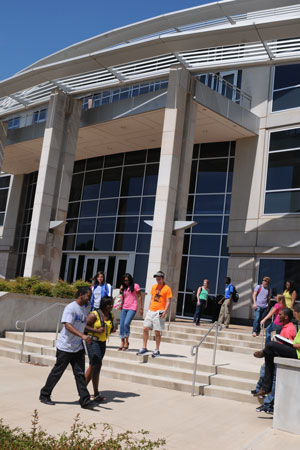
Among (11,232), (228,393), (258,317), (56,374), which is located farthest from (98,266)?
(56,374)

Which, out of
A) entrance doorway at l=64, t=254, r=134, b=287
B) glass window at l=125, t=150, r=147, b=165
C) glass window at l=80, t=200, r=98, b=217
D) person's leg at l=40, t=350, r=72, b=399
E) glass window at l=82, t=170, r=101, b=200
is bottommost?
person's leg at l=40, t=350, r=72, b=399

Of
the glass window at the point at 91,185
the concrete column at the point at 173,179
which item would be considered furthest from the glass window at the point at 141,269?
the concrete column at the point at 173,179

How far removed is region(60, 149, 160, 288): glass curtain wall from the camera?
24.7 metres

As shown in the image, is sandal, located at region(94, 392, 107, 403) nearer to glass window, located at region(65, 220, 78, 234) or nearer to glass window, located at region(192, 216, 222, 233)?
glass window, located at region(192, 216, 222, 233)

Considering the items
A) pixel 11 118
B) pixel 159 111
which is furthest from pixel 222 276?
pixel 11 118

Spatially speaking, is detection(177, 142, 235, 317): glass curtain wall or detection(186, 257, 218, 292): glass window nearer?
detection(186, 257, 218, 292): glass window

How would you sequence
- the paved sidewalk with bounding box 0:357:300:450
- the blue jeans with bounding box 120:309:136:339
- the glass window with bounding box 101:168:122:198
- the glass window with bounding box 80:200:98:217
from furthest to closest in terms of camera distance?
1. the glass window with bounding box 80:200:98:217
2. the glass window with bounding box 101:168:122:198
3. the blue jeans with bounding box 120:309:136:339
4. the paved sidewalk with bounding box 0:357:300:450

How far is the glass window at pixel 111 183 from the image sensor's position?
26.3 meters

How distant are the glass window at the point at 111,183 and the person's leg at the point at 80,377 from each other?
19392 mm

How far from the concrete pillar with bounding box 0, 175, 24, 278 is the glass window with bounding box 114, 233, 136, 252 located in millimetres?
9437

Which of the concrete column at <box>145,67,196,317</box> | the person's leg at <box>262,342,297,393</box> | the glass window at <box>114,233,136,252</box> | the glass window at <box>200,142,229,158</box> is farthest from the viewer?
the glass window at <box>114,233,136,252</box>

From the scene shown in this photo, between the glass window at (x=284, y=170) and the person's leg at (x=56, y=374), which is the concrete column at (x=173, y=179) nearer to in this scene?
the glass window at (x=284, y=170)

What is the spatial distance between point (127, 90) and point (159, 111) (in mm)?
3878

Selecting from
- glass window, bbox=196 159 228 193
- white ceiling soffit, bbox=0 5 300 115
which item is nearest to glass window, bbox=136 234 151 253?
glass window, bbox=196 159 228 193
